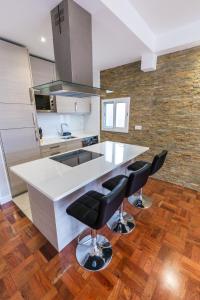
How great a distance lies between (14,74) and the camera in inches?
89.7

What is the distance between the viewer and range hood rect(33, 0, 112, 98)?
148 centimetres

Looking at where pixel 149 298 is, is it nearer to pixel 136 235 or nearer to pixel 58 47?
pixel 136 235

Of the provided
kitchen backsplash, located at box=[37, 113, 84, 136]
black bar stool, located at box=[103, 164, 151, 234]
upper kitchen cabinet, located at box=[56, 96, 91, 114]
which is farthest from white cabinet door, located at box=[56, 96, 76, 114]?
black bar stool, located at box=[103, 164, 151, 234]

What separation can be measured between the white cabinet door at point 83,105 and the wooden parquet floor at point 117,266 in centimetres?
286

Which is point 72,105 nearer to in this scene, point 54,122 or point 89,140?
point 54,122

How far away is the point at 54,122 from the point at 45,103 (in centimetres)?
72

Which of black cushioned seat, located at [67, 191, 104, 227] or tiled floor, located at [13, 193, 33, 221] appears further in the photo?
tiled floor, located at [13, 193, 33, 221]

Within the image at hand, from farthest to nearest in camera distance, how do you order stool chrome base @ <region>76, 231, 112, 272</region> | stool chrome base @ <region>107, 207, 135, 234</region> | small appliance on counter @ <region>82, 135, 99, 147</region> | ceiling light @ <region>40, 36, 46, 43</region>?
1. small appliance on counter @ <region>82, 135, 99, 147</region>
2. ceiling light @ <region>40, 36, 46, 43</region>
3. stool chrome base @ <region>107, 207, 135, 234</region>
4. stool chrome base @ <region>76, 231, 112, 272</region>

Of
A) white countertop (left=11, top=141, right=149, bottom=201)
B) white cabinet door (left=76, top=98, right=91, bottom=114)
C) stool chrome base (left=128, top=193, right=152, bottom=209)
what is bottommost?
stool chrome base (left=128, top=193, right=152, bottom=209)

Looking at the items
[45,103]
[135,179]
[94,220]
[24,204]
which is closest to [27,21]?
[45,103]

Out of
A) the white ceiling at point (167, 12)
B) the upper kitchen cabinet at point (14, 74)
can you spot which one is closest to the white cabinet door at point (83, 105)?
the upper kitchen cabinet at point (14, 74)

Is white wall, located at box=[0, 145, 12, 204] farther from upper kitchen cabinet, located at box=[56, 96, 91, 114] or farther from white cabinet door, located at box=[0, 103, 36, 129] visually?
upper kitchen cabinet, located at box=[56, 96, 91, 114]

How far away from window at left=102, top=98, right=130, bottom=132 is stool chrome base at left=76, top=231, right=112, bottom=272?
265cm

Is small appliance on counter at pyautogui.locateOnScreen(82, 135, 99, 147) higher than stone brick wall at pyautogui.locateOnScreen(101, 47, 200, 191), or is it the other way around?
stone brick wall at pyautogui.locateOnScreen(101, 47, 200, 191)
